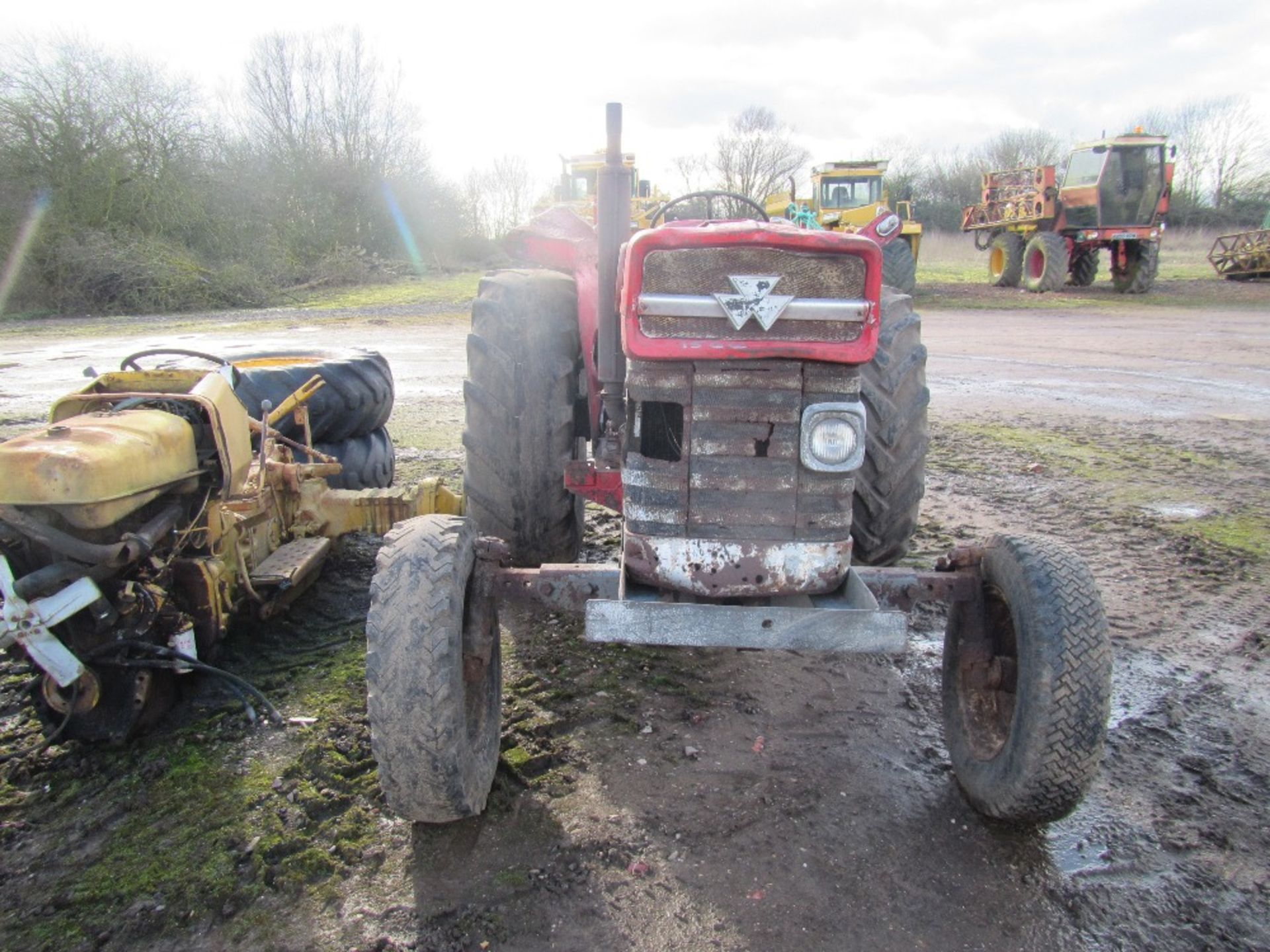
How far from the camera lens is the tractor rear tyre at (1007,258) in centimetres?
2100

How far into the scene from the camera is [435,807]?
2232mm

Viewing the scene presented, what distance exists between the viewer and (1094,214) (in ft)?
61.3

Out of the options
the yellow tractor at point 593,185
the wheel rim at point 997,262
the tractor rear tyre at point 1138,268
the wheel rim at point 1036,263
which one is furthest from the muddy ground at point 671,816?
the wheel rim at point 997,262

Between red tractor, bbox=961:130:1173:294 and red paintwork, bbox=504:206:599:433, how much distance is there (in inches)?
706

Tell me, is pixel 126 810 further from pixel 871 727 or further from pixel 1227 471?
pixel 1227 471

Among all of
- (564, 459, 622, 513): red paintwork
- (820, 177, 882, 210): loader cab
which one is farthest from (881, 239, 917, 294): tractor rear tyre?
(564, 459, 622, 513): red paintwork

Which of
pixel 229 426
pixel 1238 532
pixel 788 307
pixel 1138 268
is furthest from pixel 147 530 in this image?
pixel 1138 268

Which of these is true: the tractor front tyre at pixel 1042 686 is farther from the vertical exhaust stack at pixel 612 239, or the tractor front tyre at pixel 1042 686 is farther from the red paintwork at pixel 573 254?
the red paintwork at pixel 573 254

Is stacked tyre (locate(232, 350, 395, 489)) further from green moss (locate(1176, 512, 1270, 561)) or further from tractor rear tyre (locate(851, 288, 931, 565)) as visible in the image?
green moss (locate(1176, 512, 1270, 561))

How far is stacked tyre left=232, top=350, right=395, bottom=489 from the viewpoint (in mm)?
4449

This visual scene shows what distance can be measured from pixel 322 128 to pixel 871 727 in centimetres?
3369

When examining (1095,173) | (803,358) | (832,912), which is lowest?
(832,912)

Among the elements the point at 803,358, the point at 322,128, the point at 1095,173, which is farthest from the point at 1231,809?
the point at 322,128

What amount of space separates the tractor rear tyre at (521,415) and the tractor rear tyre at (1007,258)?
20.2m
